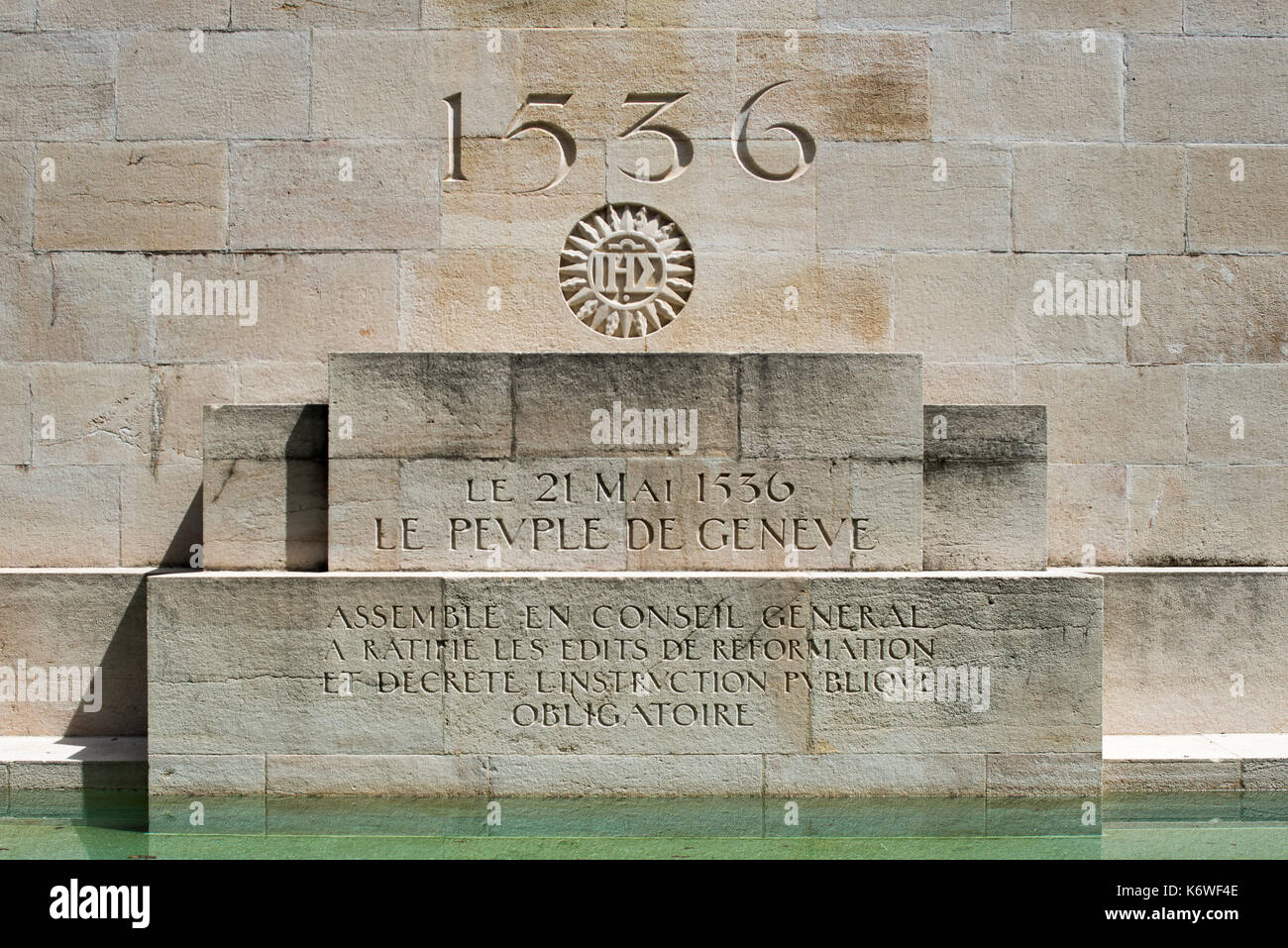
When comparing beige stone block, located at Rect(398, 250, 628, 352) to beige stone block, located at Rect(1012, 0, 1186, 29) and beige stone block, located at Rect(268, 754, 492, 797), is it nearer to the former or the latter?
beige stone block, located at Rect(268, 754, 492, 797)

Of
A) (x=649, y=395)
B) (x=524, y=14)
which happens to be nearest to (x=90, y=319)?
(x=524, y=14)

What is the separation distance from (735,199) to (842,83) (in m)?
1.33

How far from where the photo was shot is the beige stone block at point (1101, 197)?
31.3ft

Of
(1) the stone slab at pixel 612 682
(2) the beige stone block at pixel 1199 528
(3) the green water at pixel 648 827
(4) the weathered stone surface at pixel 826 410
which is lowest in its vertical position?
(3) the green water at pixel 648 827

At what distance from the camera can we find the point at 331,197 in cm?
953

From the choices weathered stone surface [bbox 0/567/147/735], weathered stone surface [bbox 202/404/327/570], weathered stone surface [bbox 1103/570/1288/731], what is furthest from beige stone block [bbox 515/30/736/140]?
weathered stone surface [bbox 0/567/147/735]

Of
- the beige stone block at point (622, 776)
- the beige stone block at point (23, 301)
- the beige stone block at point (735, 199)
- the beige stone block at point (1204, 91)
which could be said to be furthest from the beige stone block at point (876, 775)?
the beige stone block at point (23, 301)

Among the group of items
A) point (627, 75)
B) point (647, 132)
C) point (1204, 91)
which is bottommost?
point (647, 132)

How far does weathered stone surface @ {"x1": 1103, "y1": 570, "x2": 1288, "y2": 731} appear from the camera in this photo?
29.0 feet

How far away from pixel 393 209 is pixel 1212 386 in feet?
23.2

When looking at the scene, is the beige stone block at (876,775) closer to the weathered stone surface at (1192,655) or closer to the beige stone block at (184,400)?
the weathered stone surface at (1192,655)

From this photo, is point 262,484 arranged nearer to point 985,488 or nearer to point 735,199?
point 735,199

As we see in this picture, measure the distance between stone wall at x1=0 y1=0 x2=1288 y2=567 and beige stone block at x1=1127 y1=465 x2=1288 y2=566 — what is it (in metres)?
0.05

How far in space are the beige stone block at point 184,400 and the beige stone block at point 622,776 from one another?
13.2 ft
